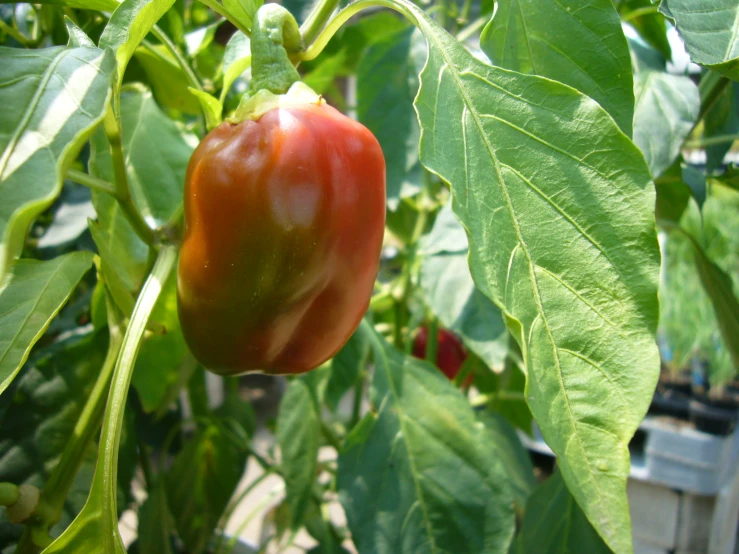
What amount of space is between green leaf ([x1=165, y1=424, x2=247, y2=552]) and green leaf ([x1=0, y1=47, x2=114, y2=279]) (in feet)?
1.59

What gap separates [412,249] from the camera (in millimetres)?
526

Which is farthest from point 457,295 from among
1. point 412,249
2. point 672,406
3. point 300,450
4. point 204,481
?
point 672,406

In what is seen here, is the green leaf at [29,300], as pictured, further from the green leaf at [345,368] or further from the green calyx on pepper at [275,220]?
the green leaf at [345,368]

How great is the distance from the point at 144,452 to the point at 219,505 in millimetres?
119

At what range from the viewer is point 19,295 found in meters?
0.30

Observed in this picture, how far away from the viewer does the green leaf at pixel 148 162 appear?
365 millimetres

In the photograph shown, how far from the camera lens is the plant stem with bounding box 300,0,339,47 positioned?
30cm

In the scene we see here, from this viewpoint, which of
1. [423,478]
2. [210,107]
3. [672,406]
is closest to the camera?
[210,107]

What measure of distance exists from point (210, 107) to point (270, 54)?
4 centimetres

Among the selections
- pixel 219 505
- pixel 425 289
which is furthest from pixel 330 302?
pixel 219 505

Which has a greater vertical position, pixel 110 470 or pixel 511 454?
pixel 110 470

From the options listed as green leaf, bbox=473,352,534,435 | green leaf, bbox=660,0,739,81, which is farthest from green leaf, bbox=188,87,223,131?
green leaf, bbox=473,352,534,435

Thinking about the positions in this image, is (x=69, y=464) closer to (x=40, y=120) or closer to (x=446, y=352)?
(x=40, y=120)

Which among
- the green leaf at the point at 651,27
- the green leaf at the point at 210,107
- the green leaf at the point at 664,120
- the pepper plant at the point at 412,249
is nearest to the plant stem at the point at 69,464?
the pepper plant at the point at 412,249
